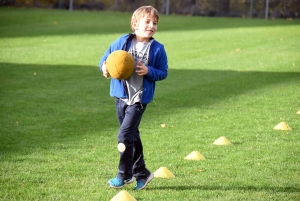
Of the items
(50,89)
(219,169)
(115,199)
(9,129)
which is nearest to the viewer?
(115,199)

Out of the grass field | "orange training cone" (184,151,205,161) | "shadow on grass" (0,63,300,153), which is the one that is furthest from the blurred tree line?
"orange training cone" (184,151,205,161)

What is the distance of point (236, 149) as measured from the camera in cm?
843

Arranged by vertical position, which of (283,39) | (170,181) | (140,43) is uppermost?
(140,43)

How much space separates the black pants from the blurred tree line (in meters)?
30.4

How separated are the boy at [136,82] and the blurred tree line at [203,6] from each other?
99.7 ft

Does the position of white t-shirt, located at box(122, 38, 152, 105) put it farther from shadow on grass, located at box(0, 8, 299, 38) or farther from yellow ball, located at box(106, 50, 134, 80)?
shadow on grass, located at box(0, 8, 299, 38)

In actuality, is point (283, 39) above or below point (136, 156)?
below

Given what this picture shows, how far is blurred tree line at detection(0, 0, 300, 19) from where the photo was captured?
1432 inches

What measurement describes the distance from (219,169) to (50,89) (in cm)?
675

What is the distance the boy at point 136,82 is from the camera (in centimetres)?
626

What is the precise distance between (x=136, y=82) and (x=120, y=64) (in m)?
0.39

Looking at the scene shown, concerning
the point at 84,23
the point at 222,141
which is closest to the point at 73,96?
the point at 222,141

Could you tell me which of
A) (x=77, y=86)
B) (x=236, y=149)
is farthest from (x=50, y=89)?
(x=236, y=149)

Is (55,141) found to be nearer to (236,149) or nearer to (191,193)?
(236,149)
